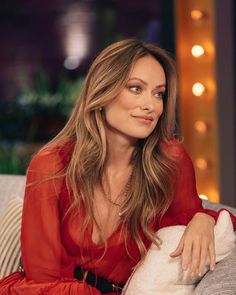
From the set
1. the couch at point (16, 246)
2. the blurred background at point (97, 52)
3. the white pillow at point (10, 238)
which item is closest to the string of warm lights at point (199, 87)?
the blurred background at point (97, 52)

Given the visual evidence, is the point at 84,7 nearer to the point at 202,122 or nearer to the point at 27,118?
the point at 27,118

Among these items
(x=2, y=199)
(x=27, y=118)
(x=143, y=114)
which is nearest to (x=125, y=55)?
(x=143, y=114)

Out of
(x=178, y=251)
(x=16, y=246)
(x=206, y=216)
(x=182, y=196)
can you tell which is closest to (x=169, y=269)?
(x=178, y=251)

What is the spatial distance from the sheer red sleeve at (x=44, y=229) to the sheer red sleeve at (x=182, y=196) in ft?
1.12

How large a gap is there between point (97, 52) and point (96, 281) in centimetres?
278

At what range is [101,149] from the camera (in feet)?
6.64

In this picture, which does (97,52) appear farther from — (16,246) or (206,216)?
(206,216)

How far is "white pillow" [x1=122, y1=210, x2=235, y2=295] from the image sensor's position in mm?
1845

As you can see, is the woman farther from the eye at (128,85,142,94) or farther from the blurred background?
the blurred background

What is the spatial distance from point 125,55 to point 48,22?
278cm

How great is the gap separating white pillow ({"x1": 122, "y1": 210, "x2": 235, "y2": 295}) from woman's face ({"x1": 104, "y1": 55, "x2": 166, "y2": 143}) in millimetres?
329

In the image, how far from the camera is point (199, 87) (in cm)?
391

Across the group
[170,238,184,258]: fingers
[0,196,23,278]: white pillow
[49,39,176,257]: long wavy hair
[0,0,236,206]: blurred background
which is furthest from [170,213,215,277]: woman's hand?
[0,0,236,206]: blurred background

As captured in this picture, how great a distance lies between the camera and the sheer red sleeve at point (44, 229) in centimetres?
199
